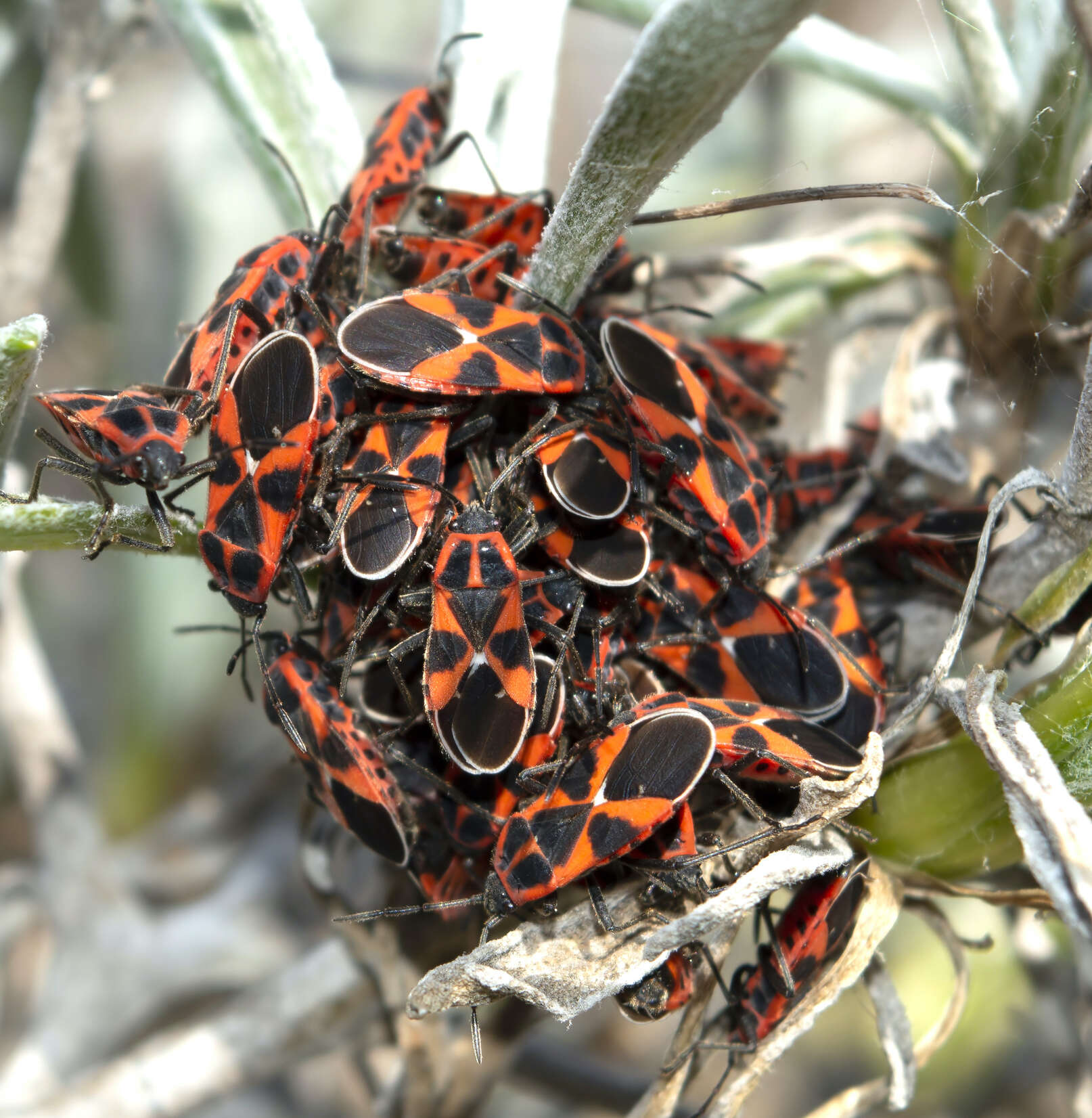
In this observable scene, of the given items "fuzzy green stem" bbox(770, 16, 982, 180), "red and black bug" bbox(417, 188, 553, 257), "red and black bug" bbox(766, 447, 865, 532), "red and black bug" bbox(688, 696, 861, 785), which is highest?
"fuzzy green stem" bbox(770, 16, 982, 180)

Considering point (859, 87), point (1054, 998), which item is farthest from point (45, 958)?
point (859, 87)

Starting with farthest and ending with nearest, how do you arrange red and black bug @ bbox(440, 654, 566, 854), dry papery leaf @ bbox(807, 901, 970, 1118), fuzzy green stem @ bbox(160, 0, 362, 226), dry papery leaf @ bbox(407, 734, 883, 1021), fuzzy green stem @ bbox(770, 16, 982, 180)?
fuzzy green stem @ bbox(770, 16, 982, 180), fuzzy green stem @ bbox(160, 0, 362, 226), dry papery leaf @ bbox(807, 901, 970, 1118), red and black bug @ bbox(440, 654, 566, 854), dry papery leaf @ bbox(407, 734, 883, 1021)

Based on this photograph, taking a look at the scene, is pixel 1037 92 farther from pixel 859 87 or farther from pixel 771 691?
pixel 771 691

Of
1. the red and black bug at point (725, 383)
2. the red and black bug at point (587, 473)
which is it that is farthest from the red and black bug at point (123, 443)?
the red and black bug at point (725, 383)

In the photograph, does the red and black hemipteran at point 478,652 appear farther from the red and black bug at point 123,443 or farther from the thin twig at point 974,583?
the thin twig at point 974,583

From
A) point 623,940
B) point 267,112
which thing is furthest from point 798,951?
point 267,112

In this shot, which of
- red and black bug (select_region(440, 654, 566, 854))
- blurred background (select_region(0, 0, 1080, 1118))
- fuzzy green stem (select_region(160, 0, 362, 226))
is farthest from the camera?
blurred background (select_region(0, 0, 1080, 1118))

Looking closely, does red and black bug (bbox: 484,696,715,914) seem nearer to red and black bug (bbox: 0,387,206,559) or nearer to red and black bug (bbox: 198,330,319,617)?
red and black bug (bbox: 198,330,319,617)

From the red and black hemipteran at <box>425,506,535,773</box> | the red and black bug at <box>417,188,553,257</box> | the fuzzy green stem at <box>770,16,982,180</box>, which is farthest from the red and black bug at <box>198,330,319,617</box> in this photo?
the fuzzy green stem at <box>770,16,982,180</box>
